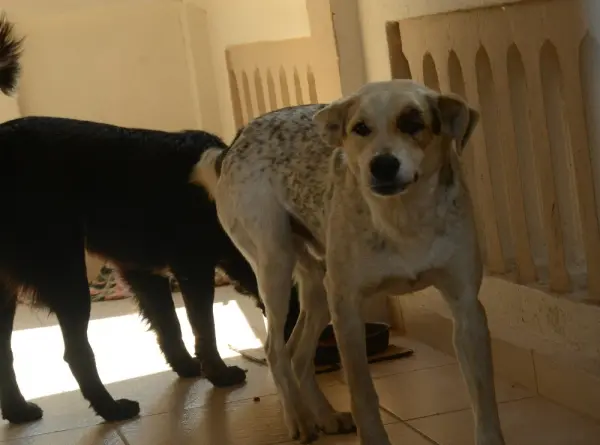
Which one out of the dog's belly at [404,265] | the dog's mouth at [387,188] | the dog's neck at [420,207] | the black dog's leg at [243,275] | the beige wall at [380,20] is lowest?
the black dog's leg at [243,275]

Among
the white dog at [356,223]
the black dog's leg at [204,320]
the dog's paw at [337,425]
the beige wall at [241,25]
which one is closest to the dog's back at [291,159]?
the white dog at [356,223]

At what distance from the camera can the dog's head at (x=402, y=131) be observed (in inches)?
67.6

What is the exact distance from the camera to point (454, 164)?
1.87 meters

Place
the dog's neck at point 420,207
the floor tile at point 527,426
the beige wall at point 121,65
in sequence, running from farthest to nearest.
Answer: the beige wall at point 121,65
the floor tile at point 527,426
the dog's neck at point 420,207

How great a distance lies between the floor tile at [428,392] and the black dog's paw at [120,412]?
24.1 inches

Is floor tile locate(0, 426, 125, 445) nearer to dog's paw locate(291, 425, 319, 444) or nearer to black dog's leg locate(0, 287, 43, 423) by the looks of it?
black dog's leg locate(0, 287, 43, 423)

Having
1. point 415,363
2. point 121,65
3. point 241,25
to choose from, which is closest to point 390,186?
point 415,363

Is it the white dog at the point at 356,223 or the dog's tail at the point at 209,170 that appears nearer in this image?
the white dog at the point at 356,223

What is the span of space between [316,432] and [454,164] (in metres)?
0.71

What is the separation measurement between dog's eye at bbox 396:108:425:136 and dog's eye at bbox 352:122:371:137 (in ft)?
0.19

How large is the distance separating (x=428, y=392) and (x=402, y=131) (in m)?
0.90

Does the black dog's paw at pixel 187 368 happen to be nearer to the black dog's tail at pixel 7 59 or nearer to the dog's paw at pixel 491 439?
the black dog's tail at pixel 7 59

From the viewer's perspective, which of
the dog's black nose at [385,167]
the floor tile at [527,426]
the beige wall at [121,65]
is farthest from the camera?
the beige wall at [121,65]

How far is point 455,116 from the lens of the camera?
1.76 metres
